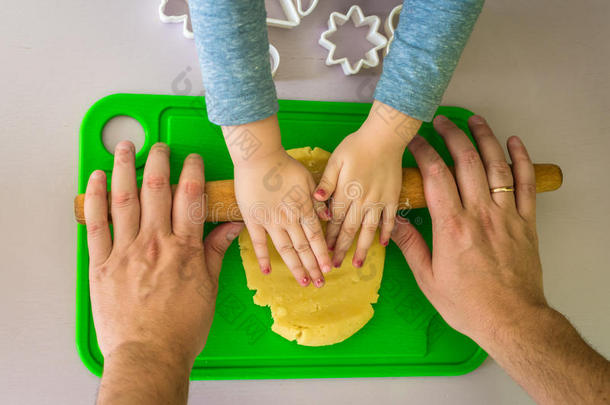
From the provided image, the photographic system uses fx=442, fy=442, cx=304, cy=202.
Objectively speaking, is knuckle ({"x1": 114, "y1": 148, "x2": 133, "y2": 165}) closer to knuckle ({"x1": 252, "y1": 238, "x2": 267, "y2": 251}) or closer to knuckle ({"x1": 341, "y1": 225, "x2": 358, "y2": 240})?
knuckle ({"x1": 252, "y1": 238, "x2": 267, "y2": 251})

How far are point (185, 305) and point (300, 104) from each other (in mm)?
502

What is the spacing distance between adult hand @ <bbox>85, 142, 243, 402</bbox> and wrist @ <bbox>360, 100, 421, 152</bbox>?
0.34m

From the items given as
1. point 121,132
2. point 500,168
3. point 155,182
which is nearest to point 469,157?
point 500,168

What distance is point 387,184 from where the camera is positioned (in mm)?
866

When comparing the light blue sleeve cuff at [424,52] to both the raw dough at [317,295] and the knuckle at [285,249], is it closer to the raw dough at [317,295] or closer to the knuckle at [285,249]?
the raw dough at [317,295]

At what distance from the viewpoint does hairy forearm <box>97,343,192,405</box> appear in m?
0.71

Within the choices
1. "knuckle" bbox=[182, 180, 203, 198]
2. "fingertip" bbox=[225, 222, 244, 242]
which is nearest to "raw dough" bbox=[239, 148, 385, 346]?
"fingertip" bbox=[225, 222, 244, 242]

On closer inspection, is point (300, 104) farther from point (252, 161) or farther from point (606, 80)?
point (606, 80)

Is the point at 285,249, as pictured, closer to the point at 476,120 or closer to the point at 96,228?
the point at 96,228

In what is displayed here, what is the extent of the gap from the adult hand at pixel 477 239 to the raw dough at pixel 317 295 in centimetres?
11

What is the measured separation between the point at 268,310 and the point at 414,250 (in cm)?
34

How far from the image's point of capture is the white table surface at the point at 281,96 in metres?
0.94

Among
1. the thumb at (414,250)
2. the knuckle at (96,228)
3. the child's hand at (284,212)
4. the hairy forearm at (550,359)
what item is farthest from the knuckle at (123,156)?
the hairy forearm at (550,359)

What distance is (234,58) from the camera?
29.0 inches
